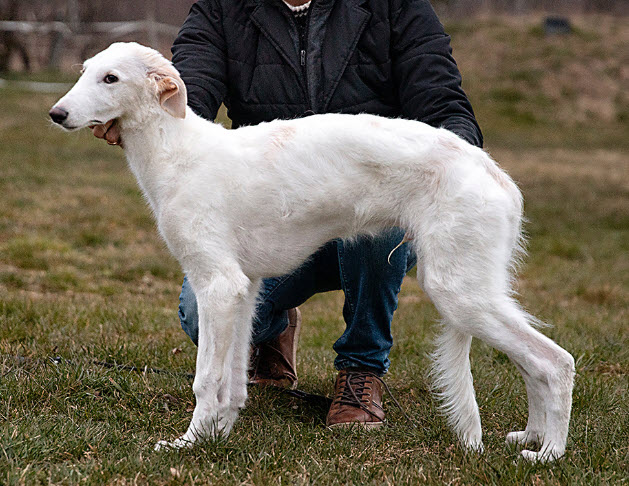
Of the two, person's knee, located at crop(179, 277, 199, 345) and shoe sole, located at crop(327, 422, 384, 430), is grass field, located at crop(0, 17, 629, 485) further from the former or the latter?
person's knee, located at crop(179, 277, 199, 345)

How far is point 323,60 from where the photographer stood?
344cm

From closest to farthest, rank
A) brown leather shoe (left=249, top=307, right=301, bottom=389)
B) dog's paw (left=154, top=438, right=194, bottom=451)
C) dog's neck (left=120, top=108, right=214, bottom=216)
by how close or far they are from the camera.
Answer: dog's paw (left=154, top=438, right=194, bottom=451) < dog's neck (left=120, top=108, right=214, bottom=216) < brown leather shoe (left=249, top=307, right=301, bottom=389)

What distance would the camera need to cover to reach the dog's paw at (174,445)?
8.96ft

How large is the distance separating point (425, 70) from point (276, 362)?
1.60 meters

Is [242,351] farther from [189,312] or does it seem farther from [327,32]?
[327,32]

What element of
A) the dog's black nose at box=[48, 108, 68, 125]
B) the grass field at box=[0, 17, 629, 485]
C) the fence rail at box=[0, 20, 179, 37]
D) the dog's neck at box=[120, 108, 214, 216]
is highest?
the dog's black nose at box=[48, 108, 68, 125]

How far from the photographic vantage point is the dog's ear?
276 centimetres

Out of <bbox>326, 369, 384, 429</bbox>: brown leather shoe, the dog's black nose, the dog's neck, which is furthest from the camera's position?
<bbox>326, 369, 384, 429</bbox>: brown leather shoe

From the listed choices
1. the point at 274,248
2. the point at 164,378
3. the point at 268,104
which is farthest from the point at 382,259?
the point at 164,378

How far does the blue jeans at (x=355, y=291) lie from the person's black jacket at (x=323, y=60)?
63 centimetres

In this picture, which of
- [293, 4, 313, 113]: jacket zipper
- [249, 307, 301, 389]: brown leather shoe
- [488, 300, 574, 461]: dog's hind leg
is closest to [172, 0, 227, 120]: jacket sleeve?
[293, 4, 313, 113]: jacket zipper

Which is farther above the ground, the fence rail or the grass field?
the grass field

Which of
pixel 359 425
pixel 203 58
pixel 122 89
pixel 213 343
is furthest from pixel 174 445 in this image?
pixel 203 58

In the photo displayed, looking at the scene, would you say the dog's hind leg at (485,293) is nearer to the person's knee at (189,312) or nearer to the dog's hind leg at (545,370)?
the dog's hind leg at (545,370)
